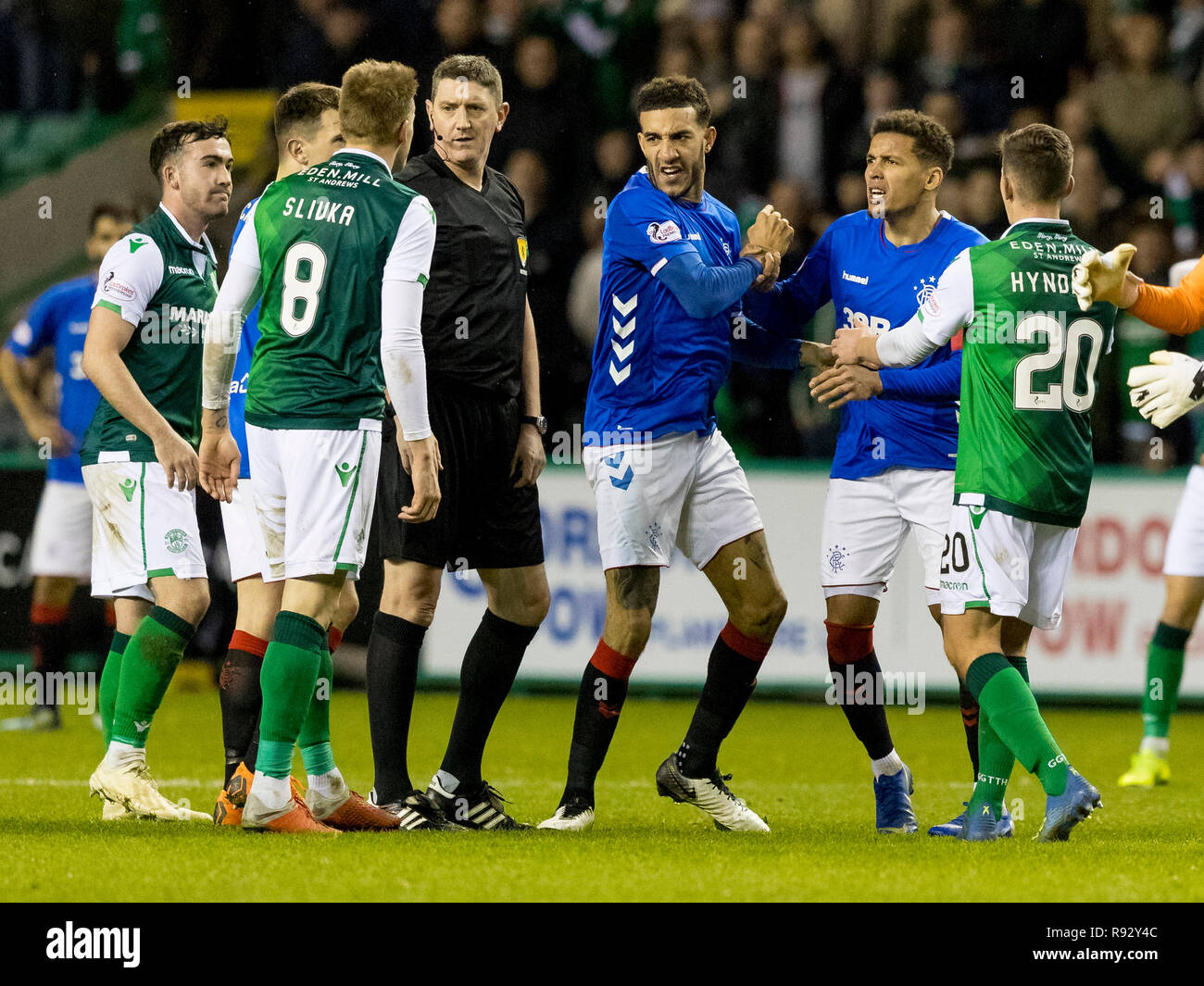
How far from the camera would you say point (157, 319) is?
228 inches

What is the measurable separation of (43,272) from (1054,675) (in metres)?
8.45

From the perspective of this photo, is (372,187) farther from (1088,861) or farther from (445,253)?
(1088,861)

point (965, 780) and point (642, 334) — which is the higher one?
point (642, 334)

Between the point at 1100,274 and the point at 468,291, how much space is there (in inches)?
81.7

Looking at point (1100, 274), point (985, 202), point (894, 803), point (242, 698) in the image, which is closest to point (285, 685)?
point (242, 698)

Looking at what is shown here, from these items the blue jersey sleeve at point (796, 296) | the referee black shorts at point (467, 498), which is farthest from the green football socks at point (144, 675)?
the blue jersey sleeve at point (796, 296)

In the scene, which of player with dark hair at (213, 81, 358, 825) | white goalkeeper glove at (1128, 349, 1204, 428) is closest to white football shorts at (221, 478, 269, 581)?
player with dark hair at (213, 81, 358, 825)

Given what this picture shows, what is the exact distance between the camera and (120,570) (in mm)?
5867

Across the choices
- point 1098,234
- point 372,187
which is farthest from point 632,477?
point 1098,234

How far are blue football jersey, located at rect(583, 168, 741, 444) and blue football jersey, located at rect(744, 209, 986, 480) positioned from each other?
0.53 metres

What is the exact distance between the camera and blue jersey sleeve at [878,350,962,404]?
565cm

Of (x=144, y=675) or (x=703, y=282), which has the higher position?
(x=703, y=282)

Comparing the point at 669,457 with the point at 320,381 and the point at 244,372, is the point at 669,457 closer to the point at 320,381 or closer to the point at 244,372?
the point at 320,381

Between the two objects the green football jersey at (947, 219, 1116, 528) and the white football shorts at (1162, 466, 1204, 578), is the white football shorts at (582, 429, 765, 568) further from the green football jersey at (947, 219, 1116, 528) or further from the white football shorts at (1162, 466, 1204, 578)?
the white football shorts at (1162, 466, 1204, 578)
